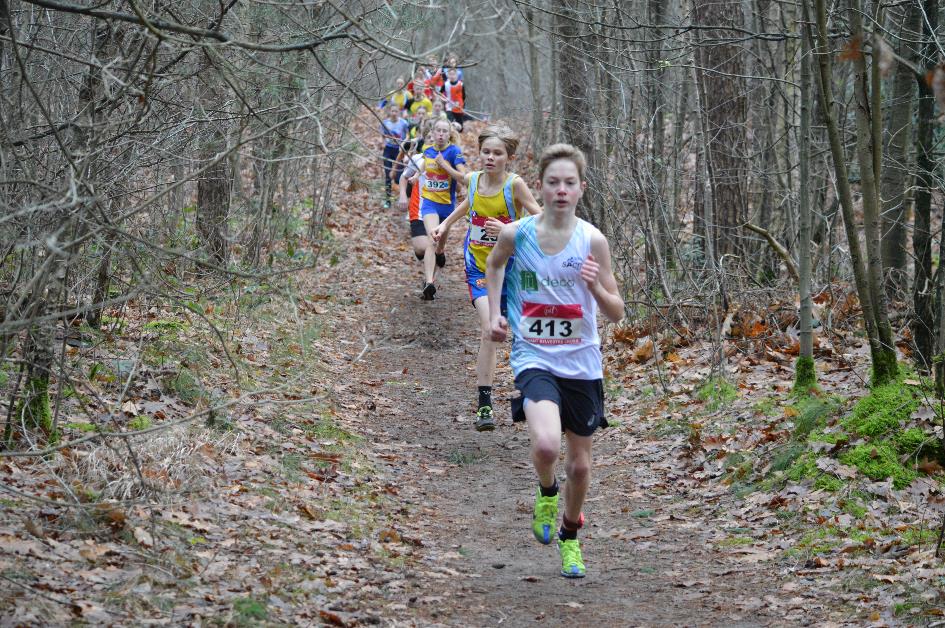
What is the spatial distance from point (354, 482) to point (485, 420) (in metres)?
1.84

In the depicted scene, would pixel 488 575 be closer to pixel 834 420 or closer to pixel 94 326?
pixel 834 420

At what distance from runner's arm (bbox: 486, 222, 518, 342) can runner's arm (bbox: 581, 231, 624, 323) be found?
1.49ft

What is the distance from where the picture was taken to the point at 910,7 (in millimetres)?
7617

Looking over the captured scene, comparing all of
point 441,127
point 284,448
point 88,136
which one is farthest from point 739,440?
point 441,127

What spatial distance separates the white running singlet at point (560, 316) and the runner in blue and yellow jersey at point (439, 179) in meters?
6.21

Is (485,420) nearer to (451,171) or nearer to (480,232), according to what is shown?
(480,232)

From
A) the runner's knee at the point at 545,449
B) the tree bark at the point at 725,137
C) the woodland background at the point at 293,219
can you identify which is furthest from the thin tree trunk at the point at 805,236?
the tree bark at the point at 725,137

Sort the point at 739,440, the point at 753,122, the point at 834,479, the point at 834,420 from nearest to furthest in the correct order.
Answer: the point at 834,479 < the point at 834,420 < the point at 739,440 < the point at 753,122

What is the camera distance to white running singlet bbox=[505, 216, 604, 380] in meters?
4.84

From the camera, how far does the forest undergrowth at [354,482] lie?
160 inches

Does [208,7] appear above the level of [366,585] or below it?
above

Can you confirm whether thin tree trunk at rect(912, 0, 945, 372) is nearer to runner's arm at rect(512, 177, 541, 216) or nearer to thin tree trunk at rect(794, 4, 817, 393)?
thin tree trunk at rect(794, 4, 817, 393)

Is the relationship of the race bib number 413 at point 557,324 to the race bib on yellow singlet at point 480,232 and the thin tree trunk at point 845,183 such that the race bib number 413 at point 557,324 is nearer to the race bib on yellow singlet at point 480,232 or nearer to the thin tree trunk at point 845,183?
the thin tree trunk at point 845,183

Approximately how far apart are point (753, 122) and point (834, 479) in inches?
301
